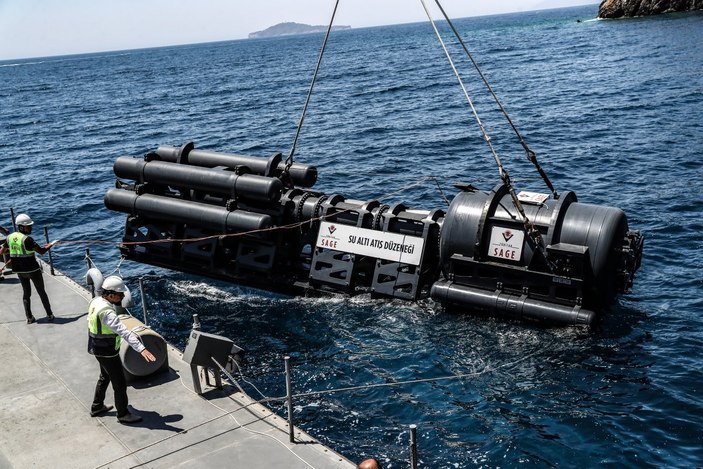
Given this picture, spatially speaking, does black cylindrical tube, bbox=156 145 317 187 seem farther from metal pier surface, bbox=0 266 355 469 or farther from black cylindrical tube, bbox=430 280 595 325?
metal pier surface, bbox=0 266 355 469

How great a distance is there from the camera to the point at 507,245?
50.4 ft

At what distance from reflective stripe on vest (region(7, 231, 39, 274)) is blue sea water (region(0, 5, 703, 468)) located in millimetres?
3982

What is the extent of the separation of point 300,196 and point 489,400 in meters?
8.19

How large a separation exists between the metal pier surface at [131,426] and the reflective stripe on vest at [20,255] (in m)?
1.57

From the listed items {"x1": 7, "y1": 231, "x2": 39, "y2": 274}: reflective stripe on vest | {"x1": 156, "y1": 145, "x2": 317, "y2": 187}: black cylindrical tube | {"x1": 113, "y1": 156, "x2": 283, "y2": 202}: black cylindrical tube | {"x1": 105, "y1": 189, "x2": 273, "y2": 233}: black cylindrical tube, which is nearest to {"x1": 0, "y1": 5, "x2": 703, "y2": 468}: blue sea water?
{"x1": 105, "y1": 189, "x2": 273, "y2": 233}: black cylindrical tube

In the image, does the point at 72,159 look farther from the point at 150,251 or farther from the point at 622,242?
the point at 622,242

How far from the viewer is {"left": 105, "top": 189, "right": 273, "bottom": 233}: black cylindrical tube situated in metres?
17.7

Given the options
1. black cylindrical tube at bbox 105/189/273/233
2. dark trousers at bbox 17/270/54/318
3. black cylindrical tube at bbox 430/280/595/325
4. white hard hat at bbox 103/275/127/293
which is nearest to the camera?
white hard hat at bbox 103/275/127/293

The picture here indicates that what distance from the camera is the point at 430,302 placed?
16.9 metres

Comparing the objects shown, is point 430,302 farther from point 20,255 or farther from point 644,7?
point 644,7

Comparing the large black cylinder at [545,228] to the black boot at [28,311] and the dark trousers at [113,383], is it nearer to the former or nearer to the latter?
the dark trousers at [113,383]

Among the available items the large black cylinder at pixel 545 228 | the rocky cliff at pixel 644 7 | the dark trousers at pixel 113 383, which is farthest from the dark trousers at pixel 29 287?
the rocky cliff at pixel 644 7

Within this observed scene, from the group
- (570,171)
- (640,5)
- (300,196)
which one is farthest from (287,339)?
(640,5)

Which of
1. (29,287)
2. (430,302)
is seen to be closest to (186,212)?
(29,287)
